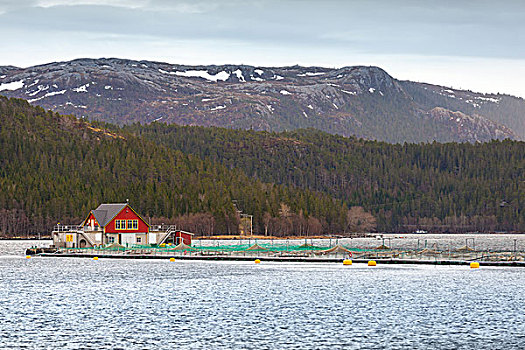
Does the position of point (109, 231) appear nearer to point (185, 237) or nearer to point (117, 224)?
point (117, 224)

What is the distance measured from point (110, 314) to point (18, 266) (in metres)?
75.9

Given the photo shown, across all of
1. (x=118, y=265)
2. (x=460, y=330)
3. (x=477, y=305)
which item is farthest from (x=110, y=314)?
(x=118, y=265)

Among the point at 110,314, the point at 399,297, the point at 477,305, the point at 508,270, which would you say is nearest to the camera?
the point at 110,314

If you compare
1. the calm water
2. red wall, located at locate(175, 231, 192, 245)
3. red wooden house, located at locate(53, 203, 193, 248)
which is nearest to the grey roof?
red wooden house, located at locate(53, 203, 193, 248)

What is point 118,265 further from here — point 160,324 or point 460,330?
point 460,330

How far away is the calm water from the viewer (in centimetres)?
5419

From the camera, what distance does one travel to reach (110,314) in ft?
224

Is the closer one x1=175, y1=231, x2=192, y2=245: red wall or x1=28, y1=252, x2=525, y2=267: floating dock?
x1=28, y1=252, x2=525, y2=267: floating dock

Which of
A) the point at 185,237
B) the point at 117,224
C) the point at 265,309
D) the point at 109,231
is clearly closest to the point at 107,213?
the point at 117,224

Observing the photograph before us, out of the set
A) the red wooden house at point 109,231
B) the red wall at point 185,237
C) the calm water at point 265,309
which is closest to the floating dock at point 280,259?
the calm water at point 265,309

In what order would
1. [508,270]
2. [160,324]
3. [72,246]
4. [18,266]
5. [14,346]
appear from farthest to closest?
[72,246] → [18,266] → [508,270] → [160,324] → [14,346]

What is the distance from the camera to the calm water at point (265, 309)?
54188mm

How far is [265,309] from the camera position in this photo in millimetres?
72000

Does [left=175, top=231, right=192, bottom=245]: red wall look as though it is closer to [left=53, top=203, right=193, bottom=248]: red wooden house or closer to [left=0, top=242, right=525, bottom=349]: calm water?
[left=53, top=203, right=193, bottom=248]: red wooden house
